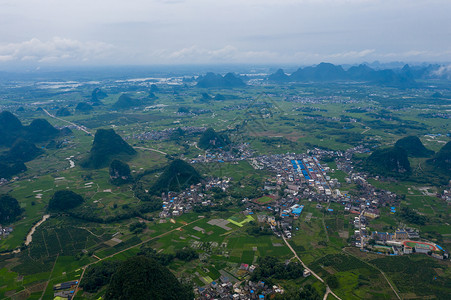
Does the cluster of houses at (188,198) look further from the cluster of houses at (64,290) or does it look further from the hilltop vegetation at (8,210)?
the hilltop vegetation at (8,210)

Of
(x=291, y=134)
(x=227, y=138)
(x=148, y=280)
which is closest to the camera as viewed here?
(x=148, y=280)

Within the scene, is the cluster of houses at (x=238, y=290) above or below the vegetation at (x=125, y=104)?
below

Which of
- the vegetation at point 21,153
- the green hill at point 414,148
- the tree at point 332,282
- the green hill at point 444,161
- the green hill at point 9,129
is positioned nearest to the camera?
the tree at point 332,282

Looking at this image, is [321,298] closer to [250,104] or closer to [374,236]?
[374,236]

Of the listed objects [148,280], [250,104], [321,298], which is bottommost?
[321,298]

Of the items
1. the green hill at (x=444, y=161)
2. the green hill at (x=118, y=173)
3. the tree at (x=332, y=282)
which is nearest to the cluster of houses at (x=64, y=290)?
→ the tree at (x=332, y=282)

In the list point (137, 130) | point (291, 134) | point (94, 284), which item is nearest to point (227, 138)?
point (291, 134)

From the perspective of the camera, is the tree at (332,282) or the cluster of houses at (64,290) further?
the tree at (332,282)
